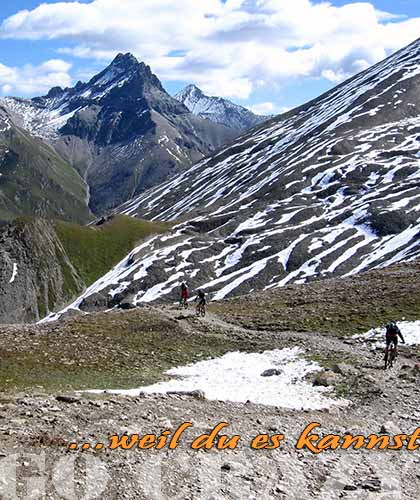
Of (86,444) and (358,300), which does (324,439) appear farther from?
(358,300)

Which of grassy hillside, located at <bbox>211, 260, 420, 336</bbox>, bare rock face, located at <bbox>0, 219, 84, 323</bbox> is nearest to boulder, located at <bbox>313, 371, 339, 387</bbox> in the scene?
grassy hillside, located at <bbox>211, 260, 420, 336</bbox>

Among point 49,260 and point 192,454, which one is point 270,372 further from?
point 49,260

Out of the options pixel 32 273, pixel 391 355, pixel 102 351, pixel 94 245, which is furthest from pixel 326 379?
pixel 94 245

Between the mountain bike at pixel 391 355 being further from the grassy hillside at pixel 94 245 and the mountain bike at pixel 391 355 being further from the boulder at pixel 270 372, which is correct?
the grassy hillside at pixel 94 245

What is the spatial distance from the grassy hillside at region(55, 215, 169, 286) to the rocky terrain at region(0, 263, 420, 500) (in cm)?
14560

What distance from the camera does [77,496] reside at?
15188mm

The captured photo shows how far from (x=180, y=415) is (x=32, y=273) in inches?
6275

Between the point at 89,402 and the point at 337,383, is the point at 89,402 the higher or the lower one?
the higher one

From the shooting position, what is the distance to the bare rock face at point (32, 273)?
522ft

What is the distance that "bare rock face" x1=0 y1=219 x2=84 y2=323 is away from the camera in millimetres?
159250

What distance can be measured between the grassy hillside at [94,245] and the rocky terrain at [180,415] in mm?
145603

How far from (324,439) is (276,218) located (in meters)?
167

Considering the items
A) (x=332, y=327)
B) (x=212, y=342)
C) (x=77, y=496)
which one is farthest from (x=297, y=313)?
(x=77, y=496)

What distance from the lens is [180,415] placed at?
71.9 feet
